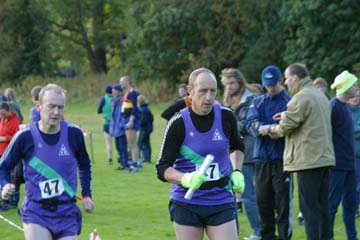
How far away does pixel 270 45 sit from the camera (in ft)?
174

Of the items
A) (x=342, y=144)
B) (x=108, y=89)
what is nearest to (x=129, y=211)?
(x=342, y=144)

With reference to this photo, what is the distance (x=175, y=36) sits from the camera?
5538 cm

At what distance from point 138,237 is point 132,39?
45869mm

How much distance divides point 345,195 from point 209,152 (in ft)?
13.6

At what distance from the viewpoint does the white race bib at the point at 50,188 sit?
7898 millimetres

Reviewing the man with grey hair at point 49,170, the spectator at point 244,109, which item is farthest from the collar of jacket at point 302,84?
the man with grey hair at point 49,170

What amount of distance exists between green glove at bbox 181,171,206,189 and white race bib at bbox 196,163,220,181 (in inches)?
12.8

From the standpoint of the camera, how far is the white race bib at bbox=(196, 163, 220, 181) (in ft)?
25.5

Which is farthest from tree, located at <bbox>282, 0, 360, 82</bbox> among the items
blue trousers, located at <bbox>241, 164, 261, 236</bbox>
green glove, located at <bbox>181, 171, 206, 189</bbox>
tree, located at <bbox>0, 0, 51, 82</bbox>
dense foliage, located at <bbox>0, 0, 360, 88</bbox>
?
green glove, located at <bbox>181, 171, 206, 189</bbox>

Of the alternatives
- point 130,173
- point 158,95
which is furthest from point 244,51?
point 130,173

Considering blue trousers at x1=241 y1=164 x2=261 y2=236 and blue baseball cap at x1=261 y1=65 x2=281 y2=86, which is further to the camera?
blue trousers at x1=241 y1=164 x2=261 y2=236

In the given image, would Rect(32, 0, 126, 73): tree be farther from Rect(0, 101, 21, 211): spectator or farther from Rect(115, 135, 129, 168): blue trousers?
Rect(0, 101, 21, 211): spectator

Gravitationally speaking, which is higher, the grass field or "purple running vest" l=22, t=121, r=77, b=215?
"purple running vest" l=22, t=121, r=77, b=215

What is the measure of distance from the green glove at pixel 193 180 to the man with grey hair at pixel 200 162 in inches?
9.9
